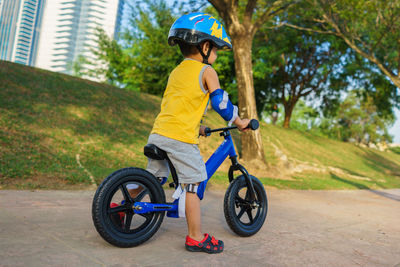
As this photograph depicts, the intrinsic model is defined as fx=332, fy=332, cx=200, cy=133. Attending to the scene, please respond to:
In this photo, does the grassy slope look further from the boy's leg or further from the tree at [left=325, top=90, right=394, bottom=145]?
the tree at [left=325, top=90, right=394, bottom=145]

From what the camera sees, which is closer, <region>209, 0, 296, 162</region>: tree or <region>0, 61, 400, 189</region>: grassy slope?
<region>0, 61, 400, 189</region>: grassy slope

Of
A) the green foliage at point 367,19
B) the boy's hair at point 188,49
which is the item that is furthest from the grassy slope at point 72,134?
the green foliage at point 367,19

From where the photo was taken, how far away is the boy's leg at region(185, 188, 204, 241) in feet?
8.65

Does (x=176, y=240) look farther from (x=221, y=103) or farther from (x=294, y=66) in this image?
(x=294, y=66)

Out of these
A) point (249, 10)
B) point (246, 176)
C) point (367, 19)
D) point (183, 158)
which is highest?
point (367, 19)

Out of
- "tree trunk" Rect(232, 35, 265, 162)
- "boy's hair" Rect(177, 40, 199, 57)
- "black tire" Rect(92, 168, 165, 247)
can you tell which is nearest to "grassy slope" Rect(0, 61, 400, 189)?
"tree trunk" Rect(232, 35, 265, 162)

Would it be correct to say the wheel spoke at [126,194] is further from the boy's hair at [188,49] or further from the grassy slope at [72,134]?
the grassy slope at [72,134]

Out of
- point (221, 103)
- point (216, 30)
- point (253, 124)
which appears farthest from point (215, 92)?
point (216, 30)

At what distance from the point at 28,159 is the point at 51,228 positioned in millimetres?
3532

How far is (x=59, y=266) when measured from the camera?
2059 millimetres

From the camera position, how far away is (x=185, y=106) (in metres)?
2.70

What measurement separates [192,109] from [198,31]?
64cm

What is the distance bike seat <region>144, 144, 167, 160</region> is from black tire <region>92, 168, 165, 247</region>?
0.15m

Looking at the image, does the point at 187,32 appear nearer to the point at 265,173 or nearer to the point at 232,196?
the point at 232,196
